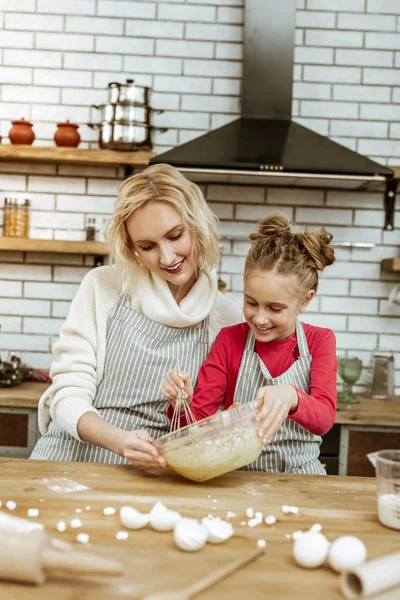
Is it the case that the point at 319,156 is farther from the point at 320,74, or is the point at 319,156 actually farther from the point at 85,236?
the point at 85,236

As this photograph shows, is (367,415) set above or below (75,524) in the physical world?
below

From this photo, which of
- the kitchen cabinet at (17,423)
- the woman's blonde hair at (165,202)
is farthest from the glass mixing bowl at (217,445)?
the kitchen cabinet at (17,423)

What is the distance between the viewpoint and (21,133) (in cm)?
373

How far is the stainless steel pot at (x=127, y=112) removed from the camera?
11.9 ft

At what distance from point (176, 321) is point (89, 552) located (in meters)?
1.10

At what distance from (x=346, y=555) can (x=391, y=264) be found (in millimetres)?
2794

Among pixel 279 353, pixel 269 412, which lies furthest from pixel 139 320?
pixel 269 412

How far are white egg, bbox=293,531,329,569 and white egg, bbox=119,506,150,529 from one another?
287 millimetres

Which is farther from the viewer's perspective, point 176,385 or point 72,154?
point 72,154

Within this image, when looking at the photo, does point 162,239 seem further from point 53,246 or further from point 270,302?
point 53,246

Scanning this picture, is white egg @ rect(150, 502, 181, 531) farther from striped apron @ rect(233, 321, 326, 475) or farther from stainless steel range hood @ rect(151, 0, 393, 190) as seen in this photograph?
stainless steel range hood @ rect(151, 0, 393, 190)

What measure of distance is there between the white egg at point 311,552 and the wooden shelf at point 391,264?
270 centimetres

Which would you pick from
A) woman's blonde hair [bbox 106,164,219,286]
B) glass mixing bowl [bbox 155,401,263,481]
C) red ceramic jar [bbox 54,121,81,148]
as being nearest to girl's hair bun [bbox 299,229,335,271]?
woman's blonde hair [bbox 106,164,219,286]

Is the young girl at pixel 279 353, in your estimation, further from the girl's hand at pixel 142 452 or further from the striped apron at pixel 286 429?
the girl's hand at pixel 142 452
